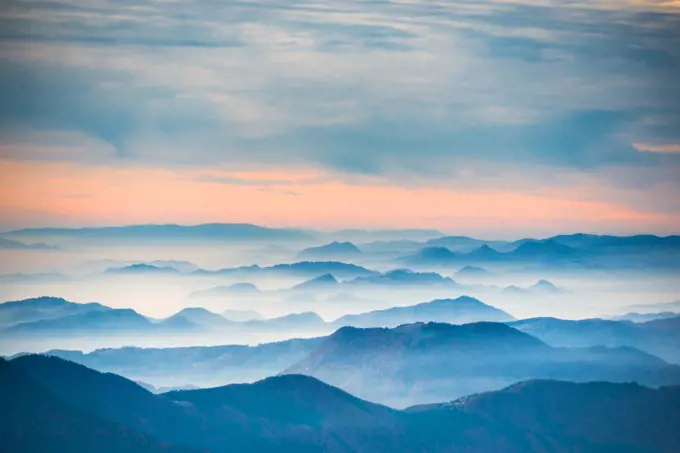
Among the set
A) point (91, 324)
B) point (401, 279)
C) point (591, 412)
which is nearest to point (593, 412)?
point (591, 412)

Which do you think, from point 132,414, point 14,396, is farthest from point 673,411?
point 14,396

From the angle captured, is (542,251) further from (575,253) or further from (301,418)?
(301,418)

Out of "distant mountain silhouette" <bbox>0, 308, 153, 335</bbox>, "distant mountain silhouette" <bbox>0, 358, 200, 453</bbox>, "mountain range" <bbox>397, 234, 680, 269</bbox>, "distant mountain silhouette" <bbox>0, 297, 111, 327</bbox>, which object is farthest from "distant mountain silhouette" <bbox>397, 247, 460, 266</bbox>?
"distant mountain silhouette" <bbox>0, 297, 111, 327</bbox>

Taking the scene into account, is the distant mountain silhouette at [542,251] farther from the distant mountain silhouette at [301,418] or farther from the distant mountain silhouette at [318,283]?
the distant mountain silhouette at [318,283]

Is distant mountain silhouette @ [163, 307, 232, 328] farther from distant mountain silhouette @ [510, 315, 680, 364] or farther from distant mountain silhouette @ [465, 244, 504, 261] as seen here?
distant mountain silhouette @ [510, 315, 680, 364]

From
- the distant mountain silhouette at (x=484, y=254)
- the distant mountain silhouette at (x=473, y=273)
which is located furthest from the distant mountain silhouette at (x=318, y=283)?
the distant mountain silhouette at (x=484, y=254)

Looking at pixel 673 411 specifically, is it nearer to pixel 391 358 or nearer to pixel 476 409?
pixel 476 409
